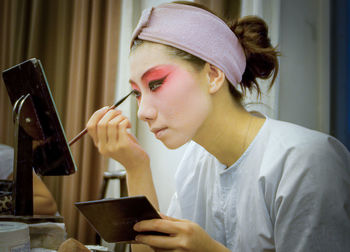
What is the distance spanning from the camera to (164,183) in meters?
1.82

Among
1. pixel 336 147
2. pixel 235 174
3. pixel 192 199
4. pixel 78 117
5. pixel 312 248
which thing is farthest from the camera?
pixel 78 117

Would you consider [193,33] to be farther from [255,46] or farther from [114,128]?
[114,128]

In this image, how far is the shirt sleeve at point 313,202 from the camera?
0.61m

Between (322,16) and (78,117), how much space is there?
1396mm

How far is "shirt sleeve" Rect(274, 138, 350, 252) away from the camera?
0.61 metres

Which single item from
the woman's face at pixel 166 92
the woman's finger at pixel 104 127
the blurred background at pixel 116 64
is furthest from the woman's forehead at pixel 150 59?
the blurred background at pixel 116 64

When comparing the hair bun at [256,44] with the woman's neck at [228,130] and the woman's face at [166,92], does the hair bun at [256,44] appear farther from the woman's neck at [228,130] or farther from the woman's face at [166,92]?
the woman's face at [166,92]

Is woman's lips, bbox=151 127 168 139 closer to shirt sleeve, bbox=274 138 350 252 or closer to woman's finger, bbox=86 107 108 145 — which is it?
woman's finger, bbox=86 107 108 145

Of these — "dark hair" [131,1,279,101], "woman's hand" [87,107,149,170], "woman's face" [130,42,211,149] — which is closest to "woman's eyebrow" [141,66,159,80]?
"woman's face" [130,42,211,149]

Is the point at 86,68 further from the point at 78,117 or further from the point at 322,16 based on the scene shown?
the point at 322,16

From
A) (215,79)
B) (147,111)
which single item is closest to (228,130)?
(215,79)

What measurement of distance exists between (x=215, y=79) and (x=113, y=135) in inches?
12.6

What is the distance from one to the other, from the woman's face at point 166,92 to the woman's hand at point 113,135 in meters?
0.07

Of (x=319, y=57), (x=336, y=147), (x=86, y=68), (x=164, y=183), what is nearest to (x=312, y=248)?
(x=336, y=147)
